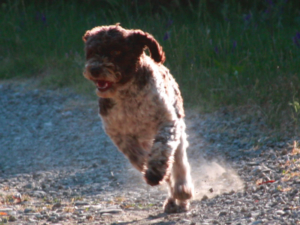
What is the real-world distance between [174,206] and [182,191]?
0.57 feet

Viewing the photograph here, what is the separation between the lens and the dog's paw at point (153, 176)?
14.5ft

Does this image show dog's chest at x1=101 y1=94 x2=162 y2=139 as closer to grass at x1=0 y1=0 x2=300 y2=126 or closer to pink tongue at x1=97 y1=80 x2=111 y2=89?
pink tongue at x1=97 y1=80 x2=111 y2=89

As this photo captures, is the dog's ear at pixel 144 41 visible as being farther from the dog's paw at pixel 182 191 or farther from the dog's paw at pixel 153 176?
the dog's paw at pixel 182 191

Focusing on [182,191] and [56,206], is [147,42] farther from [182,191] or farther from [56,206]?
[56,206]

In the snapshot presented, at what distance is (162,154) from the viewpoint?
4.64 metres

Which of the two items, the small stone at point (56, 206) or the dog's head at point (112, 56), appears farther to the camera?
the small stone at point (56, 206)

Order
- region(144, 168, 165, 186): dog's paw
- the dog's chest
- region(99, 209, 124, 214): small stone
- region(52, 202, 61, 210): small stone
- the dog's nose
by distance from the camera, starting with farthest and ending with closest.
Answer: region(52, 202, 61, 210): small stone < region(99, 209, 124, 214): small stone < the dog's chest < the dog's nose < region(144, 168, 165, 186): dog's paw

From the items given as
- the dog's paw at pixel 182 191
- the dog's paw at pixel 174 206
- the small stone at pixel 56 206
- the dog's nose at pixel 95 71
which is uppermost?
the dog's nose at pixel 95 71

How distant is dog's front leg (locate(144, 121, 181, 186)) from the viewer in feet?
14.7

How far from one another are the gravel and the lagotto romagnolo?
0.52 metres

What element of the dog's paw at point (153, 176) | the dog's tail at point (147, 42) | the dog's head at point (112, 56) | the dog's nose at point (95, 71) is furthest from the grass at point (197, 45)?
the dog's nose at point (95, 71)

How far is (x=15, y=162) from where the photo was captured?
23.1 ft

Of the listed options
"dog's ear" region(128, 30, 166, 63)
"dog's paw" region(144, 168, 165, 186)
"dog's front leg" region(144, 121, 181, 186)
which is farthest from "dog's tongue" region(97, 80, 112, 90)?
"dog's paw" region(144, 168, 165, 186)

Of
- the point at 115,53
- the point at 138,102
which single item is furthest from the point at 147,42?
the point at 138,102
